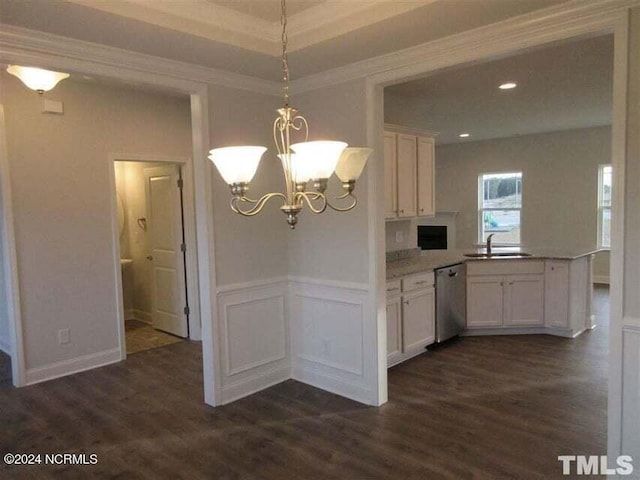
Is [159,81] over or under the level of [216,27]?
under

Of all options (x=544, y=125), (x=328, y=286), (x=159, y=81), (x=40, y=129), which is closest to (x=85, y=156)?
(x=40, y=129)

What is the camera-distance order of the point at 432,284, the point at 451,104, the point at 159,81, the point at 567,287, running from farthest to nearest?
the point at 451,104 < the point at 567,287 < the point at 432,284 < the point at 159,81

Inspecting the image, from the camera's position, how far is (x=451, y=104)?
546 centimetres

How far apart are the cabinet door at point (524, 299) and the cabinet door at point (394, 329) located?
1656 millimetres

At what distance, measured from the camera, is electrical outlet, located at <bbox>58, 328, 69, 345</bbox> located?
4.22 meters

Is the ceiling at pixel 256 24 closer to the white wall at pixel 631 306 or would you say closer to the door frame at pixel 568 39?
the door frame at pixel 568 39

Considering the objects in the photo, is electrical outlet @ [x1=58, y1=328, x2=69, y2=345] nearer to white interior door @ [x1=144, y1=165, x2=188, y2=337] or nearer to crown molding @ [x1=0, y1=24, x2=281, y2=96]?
white interior door @ [x1=144, y1=165, x2=188, y2=337]

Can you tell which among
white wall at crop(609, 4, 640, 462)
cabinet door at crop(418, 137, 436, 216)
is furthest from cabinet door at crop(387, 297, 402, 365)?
white wall at crop(609, 4, 640, 462)

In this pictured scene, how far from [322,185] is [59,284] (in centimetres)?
345

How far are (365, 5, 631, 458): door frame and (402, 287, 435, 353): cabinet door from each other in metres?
1.52

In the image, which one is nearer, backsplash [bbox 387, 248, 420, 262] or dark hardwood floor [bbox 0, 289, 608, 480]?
dark hardwood floor [bbox 0, 289, 608, 480]

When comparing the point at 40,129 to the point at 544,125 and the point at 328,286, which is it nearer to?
the point at 328,286

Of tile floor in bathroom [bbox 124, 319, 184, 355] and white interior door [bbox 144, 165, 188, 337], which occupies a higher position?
white interior door [bbox 144, 165, 188, 337]

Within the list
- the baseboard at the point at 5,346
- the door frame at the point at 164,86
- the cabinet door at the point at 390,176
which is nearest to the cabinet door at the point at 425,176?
the cabinet door at the point at 390,176
